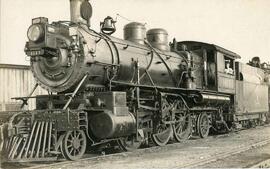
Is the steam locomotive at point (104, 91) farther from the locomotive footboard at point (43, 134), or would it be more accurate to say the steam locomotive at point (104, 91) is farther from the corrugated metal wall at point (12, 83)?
the corrugated metal wall at point (12, 83)

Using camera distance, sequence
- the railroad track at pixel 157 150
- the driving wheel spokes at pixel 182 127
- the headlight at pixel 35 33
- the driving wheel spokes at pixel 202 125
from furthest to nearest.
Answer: the driving wheel spokes at pixel 202 125, the driving wheel spokes at pixel 182 127, the headlight at pixel 35 33, the railroad track at pixel 157 150

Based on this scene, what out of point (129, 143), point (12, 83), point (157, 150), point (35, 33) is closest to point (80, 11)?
point (35, 33)

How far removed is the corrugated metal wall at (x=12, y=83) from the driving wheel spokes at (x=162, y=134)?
720 centimetres

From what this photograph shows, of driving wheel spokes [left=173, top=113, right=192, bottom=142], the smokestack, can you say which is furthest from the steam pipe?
driving wheel spokes [left=173, top=113, right=192, bottom=142]

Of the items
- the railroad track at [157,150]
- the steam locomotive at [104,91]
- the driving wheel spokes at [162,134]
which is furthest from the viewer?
the driving wheel spokes at [162,134]

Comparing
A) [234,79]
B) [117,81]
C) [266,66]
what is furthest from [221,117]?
[266,66]

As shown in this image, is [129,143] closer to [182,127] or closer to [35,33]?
[182,127]

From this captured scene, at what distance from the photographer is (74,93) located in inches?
367

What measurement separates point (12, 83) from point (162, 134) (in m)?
7.58

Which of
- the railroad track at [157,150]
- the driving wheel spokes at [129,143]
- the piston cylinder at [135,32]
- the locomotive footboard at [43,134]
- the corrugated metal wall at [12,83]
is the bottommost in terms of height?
the railroad track at [157,150]

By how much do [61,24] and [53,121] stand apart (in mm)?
2563

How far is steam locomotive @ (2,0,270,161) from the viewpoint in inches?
358

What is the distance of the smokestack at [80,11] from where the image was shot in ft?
34.0

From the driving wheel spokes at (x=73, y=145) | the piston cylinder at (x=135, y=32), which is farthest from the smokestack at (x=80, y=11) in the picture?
the driving wheel spokes at (x=73, y=145)
